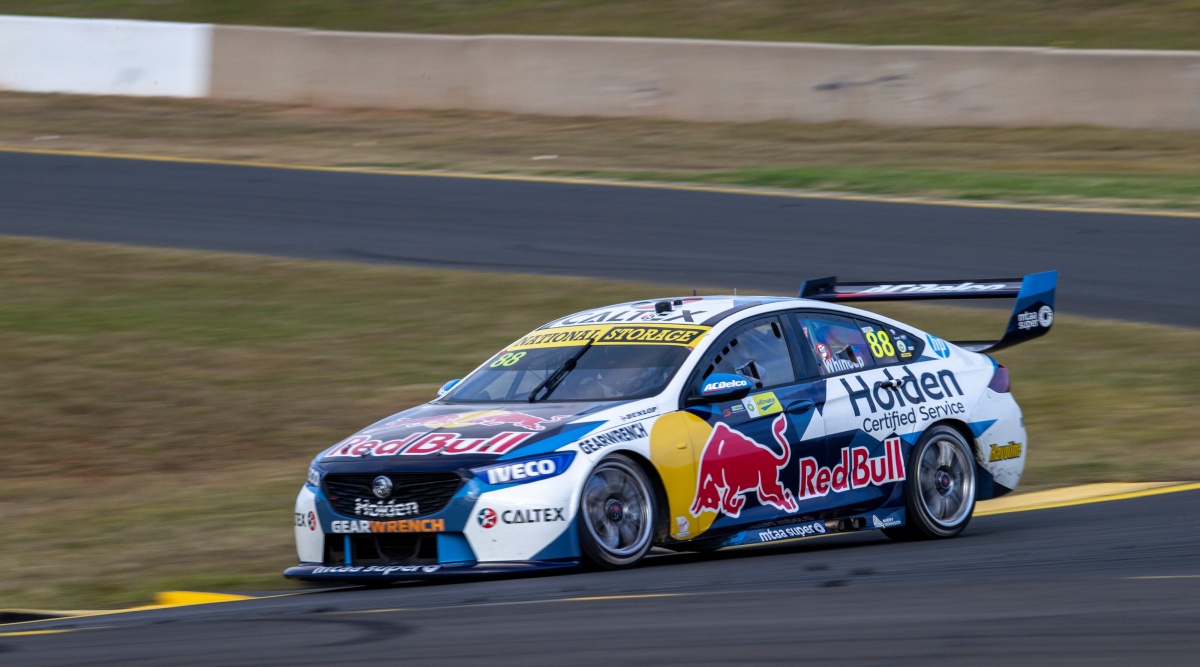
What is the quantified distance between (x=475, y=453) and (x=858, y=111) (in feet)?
64.3

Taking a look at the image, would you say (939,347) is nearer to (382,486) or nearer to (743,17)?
(382,486)

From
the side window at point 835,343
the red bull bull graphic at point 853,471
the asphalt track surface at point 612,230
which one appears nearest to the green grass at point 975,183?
the asphalt track surface at point 612,230

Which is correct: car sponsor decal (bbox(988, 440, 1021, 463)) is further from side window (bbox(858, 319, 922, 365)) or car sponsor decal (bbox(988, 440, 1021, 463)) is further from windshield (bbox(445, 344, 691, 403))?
windshield (bbox(445, 344, 691, 403))

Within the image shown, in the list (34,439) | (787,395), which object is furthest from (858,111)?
(787,395)

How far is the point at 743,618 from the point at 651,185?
17189mm

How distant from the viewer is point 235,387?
14.5 metres

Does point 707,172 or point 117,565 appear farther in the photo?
point 707,172

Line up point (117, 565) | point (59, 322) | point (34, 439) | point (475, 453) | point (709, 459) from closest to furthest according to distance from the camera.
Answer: point (475, 453), point (709, 459), point (117, 565), point (34, 439), point (59, 322)

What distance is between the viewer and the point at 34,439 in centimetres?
1302

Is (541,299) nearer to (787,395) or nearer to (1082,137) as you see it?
(787,395)

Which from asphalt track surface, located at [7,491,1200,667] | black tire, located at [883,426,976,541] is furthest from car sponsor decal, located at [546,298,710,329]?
black tire, located at [883,426,976,541]

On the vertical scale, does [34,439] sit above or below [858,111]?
below

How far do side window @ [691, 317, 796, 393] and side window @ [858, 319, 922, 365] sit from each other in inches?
26.5

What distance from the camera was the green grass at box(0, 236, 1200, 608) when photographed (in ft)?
33.9
